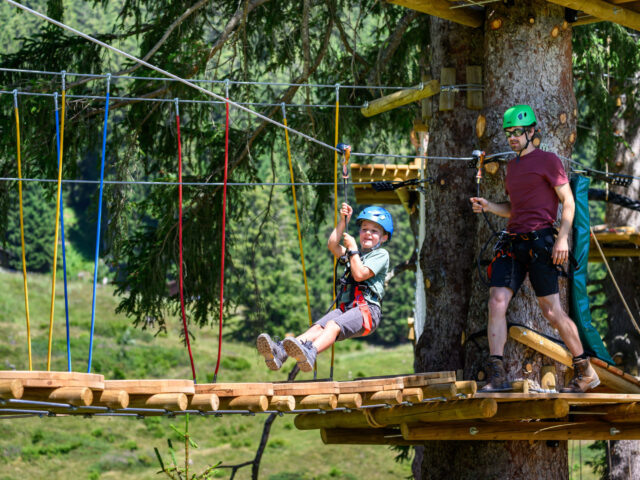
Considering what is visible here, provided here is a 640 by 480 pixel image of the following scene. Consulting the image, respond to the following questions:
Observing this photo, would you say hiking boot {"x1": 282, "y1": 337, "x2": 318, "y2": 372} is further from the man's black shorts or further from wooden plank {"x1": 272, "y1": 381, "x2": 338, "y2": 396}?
the man's black shorts

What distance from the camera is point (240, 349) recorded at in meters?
35.1

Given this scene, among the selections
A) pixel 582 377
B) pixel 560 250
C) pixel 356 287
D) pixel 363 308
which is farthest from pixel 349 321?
pixel 582 377

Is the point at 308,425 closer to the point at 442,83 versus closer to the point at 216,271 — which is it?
the point at 442,83

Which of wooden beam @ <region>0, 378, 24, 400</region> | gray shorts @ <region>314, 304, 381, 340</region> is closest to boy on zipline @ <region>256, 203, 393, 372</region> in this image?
gray shorts @ <region>314, 304, 381, 340</region>

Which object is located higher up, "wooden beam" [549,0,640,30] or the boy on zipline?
"wooden beam" [549,0,640,30]

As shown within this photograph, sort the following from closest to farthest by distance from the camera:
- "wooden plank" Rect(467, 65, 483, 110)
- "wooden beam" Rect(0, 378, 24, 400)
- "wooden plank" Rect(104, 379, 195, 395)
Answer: "wooden beam" Rect(0, 378, 24, 400) < "wooden plank" Rect(104, 379, 195, 395) < "wooden plank" Rect(467, 65, 483, 110)

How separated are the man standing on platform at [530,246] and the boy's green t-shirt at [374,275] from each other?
590 millimetres

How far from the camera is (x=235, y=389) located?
4.45 metres

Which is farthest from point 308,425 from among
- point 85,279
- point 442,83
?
point 85,279

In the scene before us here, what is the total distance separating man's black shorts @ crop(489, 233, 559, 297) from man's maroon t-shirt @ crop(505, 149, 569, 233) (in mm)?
86

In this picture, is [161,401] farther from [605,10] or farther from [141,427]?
[141,427]

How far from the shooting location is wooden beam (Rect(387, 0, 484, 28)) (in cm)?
537

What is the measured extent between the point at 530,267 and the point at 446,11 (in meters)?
1.62

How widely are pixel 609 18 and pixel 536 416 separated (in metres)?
2.27
